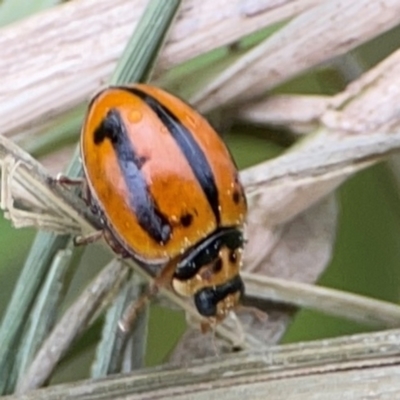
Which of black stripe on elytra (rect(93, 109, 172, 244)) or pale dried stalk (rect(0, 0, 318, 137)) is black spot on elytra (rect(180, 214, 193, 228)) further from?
pale dried stalk (rect(0, 0, 318, 137))

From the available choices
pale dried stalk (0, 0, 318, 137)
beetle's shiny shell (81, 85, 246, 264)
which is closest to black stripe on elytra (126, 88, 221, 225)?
beetle's shiny shell (81, 85, 246, 264)

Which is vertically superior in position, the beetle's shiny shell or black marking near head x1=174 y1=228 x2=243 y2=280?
the beetle's shiny shell

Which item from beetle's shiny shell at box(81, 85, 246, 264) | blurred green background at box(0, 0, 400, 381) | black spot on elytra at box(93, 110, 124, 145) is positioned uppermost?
black spot on elytra at box(93, 110, 124, 145)

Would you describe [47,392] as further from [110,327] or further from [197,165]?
[197,165]

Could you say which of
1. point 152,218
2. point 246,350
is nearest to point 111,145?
point 152,218

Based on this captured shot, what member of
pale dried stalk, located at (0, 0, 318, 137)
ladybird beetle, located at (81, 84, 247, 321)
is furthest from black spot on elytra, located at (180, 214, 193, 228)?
pale dried stalk, located at (0, 0, 318, 137)

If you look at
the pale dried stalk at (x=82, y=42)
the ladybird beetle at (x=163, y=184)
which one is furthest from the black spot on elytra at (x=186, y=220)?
the pale dried stalk at (x=82, y=42)

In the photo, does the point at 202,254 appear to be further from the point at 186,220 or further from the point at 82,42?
the point at 82,42
